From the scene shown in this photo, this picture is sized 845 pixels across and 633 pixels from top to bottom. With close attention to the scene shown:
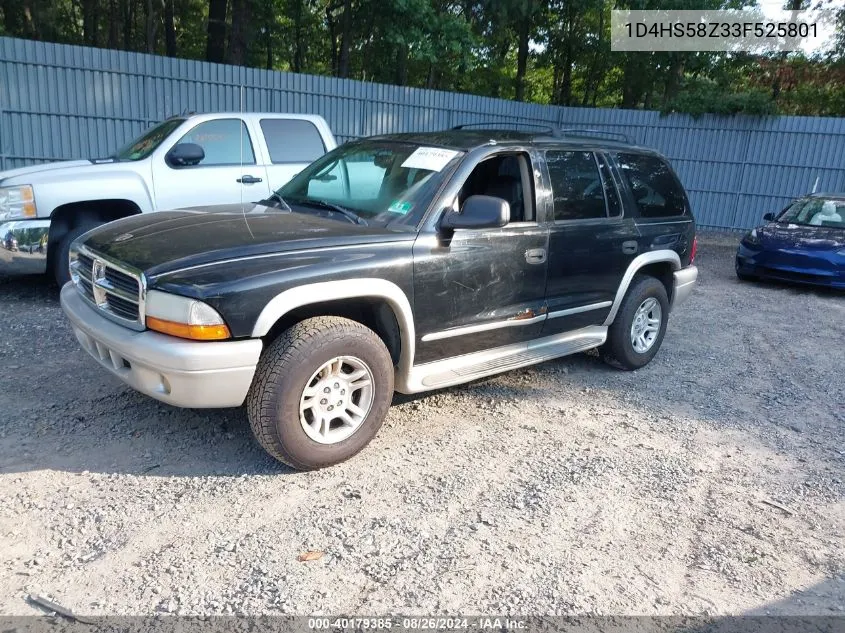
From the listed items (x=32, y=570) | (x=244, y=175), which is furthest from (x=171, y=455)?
(x=244, y=175)

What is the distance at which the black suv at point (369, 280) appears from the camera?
327 cm

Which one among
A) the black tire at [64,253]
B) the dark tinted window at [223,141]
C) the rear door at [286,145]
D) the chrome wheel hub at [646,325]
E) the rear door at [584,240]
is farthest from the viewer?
the rear door at [286,145]

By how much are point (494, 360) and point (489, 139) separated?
1488 mm

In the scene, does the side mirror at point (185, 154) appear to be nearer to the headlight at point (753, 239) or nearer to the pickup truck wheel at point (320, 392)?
the pickup truck wheel at point (320, 392)

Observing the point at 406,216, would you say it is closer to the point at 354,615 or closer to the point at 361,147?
the point at 361,147

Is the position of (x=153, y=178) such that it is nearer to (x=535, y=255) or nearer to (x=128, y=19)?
(x=535, y=255)

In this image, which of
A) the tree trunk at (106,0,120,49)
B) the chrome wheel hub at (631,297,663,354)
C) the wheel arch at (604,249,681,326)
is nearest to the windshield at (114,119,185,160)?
the wheel arch at (604,249,681,326)

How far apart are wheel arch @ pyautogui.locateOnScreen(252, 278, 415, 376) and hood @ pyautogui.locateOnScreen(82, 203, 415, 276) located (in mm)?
255

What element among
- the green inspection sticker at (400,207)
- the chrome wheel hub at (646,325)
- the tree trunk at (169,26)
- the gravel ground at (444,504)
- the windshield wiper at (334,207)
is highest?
the tree trunk at (169,26)

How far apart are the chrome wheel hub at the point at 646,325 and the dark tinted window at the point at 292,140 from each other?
4.05 metres

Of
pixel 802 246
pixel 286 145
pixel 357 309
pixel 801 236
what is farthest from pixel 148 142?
pixel 801 236

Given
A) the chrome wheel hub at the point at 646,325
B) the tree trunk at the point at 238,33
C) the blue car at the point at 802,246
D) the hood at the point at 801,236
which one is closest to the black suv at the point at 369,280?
the chrome wheel hub at the point at 646,325

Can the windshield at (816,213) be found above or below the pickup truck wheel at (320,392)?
above

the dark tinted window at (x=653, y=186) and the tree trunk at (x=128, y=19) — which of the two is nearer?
the dark tinted window at (x=653, y=186)
